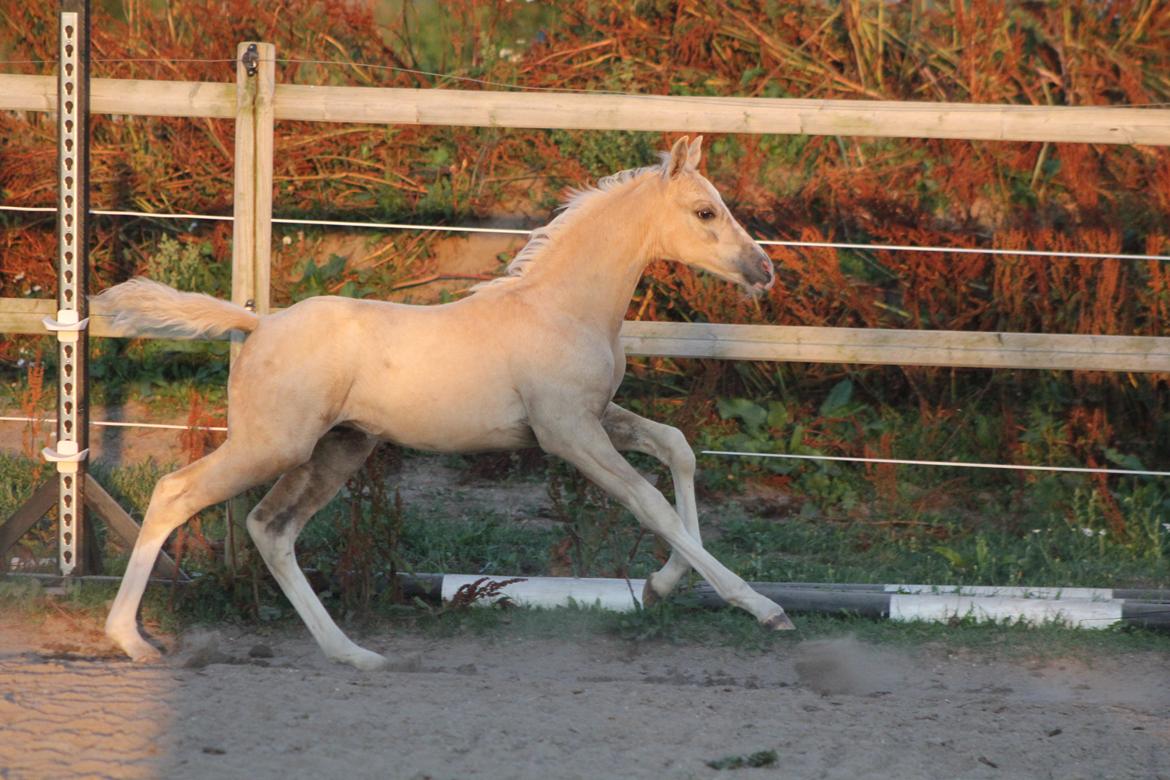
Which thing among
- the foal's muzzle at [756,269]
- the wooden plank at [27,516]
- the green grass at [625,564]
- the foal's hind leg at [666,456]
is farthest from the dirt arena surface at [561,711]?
the foal's muzzle at [756,269]

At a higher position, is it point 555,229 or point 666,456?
point 555,229

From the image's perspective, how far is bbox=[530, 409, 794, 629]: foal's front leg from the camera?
461cm

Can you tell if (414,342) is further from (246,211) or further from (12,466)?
(12,466)

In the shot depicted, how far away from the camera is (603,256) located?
4812 mm

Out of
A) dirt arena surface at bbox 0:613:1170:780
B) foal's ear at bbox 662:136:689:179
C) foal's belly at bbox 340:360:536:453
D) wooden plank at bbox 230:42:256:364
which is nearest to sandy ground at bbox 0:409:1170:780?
dirt arena surface at bbox 0:613:1170:780

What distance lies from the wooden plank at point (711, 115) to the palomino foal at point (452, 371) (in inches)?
18.9

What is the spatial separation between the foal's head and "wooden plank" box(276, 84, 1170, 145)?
0.46 m

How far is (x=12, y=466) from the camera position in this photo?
21.5 feet

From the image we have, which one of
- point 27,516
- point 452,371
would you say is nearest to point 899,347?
point 452,371

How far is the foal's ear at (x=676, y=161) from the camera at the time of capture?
4.71m

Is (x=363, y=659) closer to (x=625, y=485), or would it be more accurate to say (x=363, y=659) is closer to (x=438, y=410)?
(x=438, y=410)

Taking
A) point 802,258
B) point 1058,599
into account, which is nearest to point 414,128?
point 802,258

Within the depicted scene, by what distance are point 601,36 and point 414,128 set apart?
145cm

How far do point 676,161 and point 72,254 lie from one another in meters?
2.25
